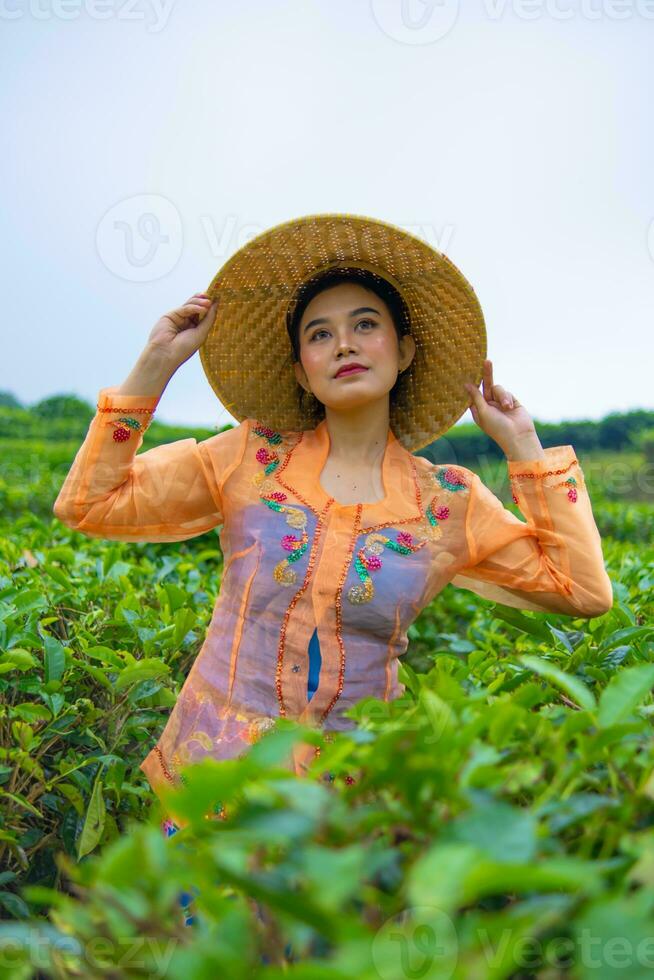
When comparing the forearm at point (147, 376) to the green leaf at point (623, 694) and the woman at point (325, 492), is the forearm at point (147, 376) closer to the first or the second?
the woman at point (325, 492)

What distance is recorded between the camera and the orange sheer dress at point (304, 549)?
1543mm

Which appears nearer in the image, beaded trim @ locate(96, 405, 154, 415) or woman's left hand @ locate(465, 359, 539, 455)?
beaded trim @ locate(96, 405, 154, 415)

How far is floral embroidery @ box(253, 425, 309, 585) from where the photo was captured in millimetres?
1564

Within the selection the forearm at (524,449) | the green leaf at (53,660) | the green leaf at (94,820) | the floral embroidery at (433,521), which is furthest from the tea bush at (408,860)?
the forearm at (524,449)

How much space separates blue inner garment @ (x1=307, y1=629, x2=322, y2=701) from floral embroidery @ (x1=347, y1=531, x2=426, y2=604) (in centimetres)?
10

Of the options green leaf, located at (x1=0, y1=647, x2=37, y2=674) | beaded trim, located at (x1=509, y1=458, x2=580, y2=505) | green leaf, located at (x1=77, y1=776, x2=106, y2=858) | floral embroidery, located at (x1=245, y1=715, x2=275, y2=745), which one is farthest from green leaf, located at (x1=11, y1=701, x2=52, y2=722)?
beaded trim, located at (x1=509, y1=458, x2=580, y2=505)

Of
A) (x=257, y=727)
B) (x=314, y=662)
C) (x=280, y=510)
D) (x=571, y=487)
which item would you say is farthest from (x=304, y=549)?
(x=571, y=487)

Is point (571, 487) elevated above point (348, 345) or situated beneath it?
situated beneath

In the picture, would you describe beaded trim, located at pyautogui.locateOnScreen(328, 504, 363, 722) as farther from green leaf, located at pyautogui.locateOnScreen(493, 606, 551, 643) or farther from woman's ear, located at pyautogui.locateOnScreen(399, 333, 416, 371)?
woman's ear, located at pyautogui.locateOnScreen(399, 333, 416, 371)

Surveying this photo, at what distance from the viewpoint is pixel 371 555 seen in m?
1.58

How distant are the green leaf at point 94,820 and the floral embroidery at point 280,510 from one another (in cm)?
47

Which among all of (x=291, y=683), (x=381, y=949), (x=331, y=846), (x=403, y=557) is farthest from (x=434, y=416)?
(x=381, y=949)

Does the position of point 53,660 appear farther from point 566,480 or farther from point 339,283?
point 566,480

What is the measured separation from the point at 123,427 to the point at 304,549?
39 cm
